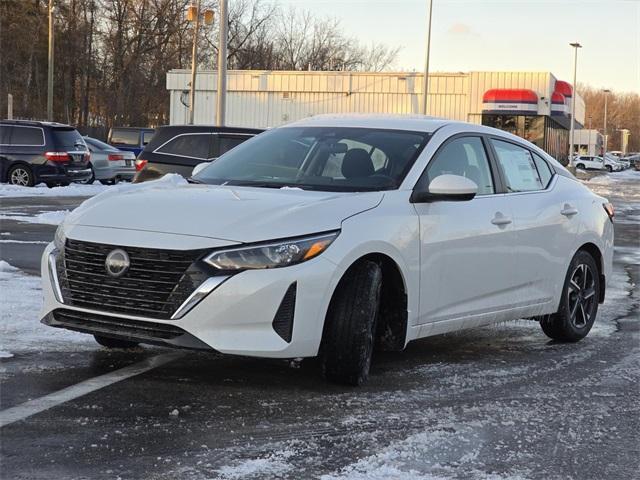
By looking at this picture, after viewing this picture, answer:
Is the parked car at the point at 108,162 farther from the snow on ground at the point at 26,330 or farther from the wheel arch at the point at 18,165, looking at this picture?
the snow on ground at the point at 26,330

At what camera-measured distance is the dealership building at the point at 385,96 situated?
49.6 m

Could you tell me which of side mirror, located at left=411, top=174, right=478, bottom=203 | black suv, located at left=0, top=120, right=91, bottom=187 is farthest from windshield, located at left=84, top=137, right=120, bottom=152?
side mirror, located at left=411, top=174, right=478, bottom=203

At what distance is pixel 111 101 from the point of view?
62531 millimetres

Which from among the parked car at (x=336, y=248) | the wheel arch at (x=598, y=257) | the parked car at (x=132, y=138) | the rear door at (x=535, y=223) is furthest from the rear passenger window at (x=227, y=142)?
the parked car at (x=132, y=138)

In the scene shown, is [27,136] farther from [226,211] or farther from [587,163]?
[587,163]

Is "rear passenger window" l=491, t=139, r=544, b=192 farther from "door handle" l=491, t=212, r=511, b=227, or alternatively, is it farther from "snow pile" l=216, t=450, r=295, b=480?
"snow pile" l=216, t=450, r=295, b=480

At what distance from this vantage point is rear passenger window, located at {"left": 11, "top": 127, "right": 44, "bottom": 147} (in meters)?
23.1

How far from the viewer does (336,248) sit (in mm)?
4957

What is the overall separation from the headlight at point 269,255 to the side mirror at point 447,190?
991 mm

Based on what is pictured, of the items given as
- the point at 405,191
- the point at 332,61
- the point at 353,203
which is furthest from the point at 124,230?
the point at 332,61

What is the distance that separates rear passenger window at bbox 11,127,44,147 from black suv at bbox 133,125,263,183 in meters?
→ 8.92

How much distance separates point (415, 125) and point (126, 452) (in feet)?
10.6

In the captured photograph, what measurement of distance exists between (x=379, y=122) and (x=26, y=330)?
2781 mm

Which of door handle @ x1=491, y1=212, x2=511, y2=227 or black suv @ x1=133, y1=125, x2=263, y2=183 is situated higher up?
black suv @ x1=133, y1=125, x2=263, y2=183
